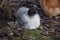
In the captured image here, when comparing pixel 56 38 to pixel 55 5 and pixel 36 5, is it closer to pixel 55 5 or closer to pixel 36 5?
pixel 55 5

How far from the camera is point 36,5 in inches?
298

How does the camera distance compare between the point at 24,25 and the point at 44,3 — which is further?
the point at 44,3

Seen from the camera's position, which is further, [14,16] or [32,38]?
[14,16]

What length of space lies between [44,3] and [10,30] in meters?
1.38

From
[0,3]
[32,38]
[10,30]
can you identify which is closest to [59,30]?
[32,38]

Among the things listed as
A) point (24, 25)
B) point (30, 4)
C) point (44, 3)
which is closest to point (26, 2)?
point (30, 4)

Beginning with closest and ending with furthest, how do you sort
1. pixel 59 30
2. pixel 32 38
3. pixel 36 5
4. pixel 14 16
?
pixel 32 38
pixel 59 30
pixel 14 16
pixel 36 5

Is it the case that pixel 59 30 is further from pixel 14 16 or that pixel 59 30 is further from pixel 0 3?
pixel 0 3

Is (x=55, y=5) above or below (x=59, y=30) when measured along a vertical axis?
above

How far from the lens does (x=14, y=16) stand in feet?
21.8

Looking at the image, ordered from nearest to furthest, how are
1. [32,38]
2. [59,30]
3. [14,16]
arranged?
[32,38], [59,30], [14,16]

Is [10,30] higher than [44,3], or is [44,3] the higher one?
[44,3]

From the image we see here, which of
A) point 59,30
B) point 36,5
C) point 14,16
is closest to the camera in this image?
point 59,30

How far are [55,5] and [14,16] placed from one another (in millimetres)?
1232
